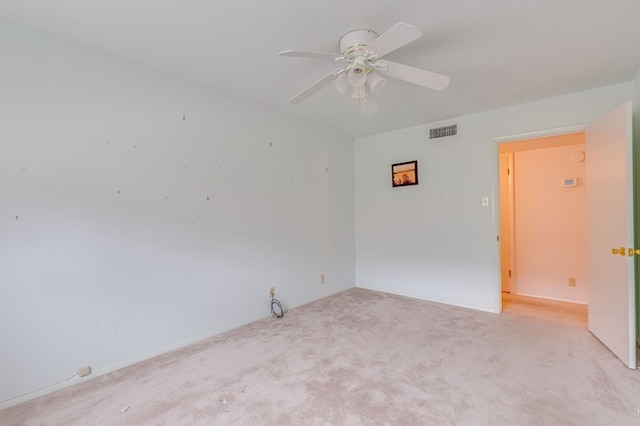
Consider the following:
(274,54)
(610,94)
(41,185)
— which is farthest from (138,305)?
(610,94)

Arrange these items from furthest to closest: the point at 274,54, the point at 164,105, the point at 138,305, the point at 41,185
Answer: the point at 164,105 → the point at 138,305 → the point at 274,54 → the point at 41,185

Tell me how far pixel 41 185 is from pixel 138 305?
3.55 ft

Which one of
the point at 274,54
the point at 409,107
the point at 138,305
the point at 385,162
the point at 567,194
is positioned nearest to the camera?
the point at 274,54

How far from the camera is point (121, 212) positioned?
89.5 inches

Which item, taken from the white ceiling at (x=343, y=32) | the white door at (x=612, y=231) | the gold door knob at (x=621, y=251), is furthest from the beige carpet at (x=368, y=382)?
the white ceiling at (x=343, y=32)

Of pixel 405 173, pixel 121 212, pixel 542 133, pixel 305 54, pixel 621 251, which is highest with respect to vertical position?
pixel 305 54

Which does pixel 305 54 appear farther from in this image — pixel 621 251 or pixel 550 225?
pixel 550 225

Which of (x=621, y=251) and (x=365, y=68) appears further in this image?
(x=621, y=251)

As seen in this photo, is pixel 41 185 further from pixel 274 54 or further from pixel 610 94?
pixel 610 94

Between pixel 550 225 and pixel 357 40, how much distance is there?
3.87 meters

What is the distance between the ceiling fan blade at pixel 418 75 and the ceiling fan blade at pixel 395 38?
0.15 meters

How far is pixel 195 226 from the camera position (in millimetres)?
2721

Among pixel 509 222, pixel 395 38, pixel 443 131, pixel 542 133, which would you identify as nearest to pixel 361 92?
pixel 395 38

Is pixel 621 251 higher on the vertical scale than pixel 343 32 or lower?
lower
